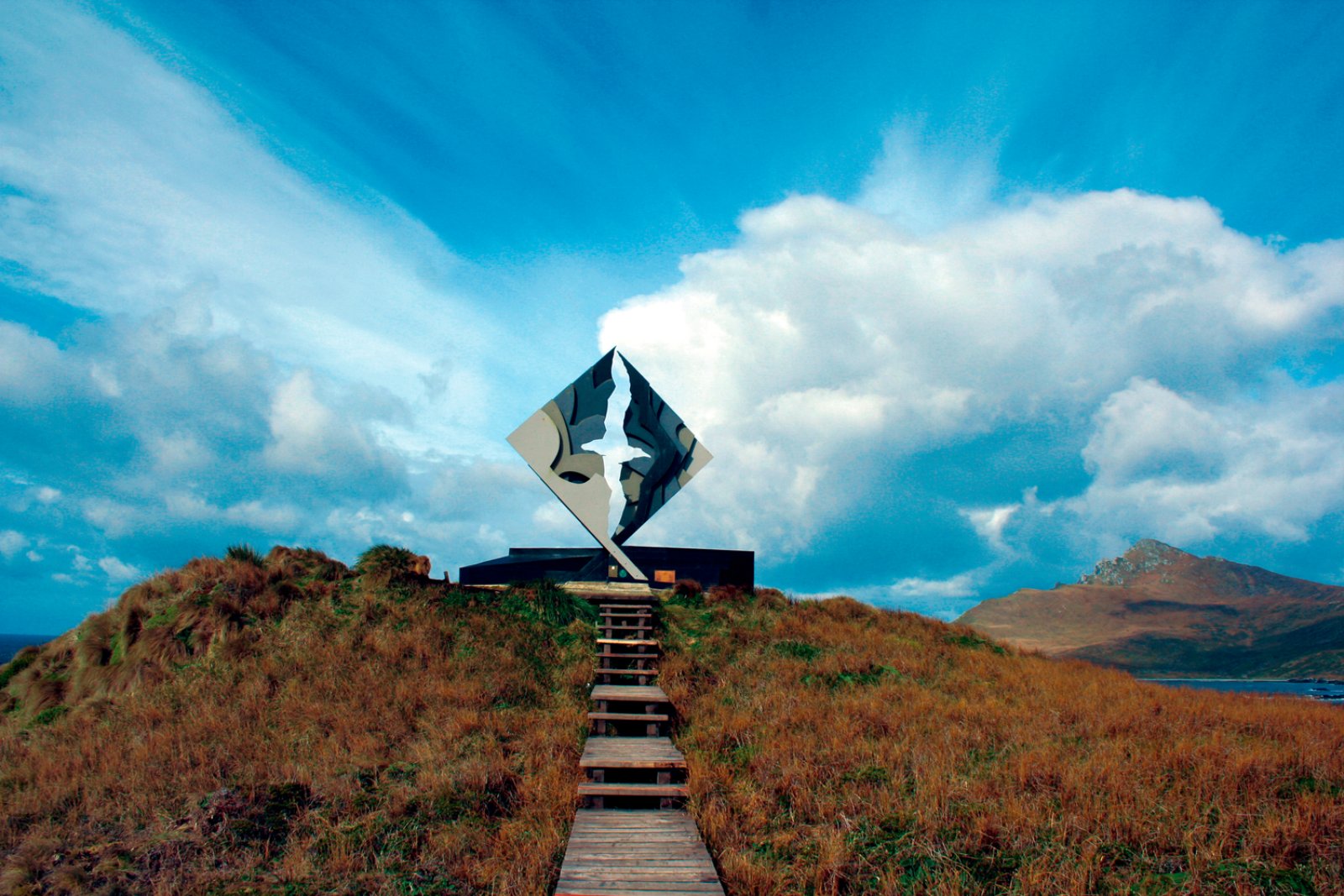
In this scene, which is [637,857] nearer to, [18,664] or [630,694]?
[630,694]

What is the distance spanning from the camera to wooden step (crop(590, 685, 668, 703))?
10.7m

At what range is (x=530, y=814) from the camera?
7590 mm

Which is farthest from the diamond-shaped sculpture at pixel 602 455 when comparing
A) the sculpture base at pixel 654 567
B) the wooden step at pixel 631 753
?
the wooden step at pixel 631 753

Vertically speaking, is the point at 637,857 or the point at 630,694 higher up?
the point at 630,694

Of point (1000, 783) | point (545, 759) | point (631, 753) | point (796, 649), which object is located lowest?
point (1000, 783)

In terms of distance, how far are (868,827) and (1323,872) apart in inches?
147

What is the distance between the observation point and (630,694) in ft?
36.2

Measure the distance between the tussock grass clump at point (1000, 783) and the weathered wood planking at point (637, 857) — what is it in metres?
0.40

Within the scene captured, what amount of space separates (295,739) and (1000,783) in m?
9.48

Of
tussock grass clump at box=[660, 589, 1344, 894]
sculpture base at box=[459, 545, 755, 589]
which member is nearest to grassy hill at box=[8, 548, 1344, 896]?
tussock grass clump at box=[660, 589, 1344, 894]

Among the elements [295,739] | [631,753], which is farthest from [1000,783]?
[295,739]

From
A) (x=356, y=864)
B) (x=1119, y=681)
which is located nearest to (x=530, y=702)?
(x=356, y=864)

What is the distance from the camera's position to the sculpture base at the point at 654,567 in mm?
25844

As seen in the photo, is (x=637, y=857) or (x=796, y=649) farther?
(x=796, y=649)
